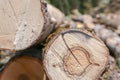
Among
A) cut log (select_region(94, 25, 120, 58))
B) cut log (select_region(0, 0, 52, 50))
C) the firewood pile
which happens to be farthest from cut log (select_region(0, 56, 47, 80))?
cut log (select_region(94, 25, 120, 58))

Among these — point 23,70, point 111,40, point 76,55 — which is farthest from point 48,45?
point 111,40

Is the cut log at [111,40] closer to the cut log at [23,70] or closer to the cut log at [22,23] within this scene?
the cut log at [23,70]

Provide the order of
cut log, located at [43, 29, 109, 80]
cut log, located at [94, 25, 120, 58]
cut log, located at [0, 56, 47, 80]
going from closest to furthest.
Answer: cut log, located at [43, 29, 109, 80] < cut log, located at [0, 56, 47, 80] < cut log, located at [94, 25, 120, 58]

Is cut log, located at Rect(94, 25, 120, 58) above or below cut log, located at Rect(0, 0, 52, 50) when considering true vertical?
below

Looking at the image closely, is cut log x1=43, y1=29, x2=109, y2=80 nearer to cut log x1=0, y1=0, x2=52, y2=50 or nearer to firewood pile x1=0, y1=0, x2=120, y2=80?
firewood pile x1=0, y1=0, x2=120, y2=80

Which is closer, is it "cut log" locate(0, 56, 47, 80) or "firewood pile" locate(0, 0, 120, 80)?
"firewood pile" locate(0, 0, 120, 80)

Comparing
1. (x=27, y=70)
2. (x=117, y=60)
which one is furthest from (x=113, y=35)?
(x=27, y=70)

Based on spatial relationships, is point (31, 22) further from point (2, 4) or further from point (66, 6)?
point (66, 6)
